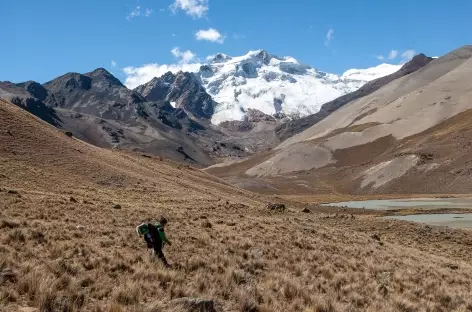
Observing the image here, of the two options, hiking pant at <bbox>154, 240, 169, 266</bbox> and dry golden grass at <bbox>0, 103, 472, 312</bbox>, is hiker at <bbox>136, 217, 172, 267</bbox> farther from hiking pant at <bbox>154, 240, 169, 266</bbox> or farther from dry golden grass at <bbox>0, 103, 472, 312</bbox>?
dry golden grass at <bbox>0, 103, 472, 312</bbox>

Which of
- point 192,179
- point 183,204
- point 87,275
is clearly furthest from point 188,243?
point 192,179

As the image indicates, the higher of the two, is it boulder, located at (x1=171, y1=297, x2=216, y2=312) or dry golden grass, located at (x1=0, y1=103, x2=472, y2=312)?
boulder, located at (x1=171, y1=297, x2=216, y2=312)

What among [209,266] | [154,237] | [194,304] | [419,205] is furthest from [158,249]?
[419,205]

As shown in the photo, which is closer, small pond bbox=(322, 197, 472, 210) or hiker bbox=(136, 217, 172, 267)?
hiker bbox=(136, 217, 172, 267)

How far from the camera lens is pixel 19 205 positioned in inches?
1041

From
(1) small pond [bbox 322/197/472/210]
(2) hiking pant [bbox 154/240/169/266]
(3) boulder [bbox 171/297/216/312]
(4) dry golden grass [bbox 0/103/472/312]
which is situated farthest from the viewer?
(1) small pond [bbox 322/197/472/210]

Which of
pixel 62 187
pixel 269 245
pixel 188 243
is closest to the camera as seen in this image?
pixel 188 243

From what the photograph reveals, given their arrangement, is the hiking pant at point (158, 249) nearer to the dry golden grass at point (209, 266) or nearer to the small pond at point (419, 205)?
the dry golden grass at point (209, 266)

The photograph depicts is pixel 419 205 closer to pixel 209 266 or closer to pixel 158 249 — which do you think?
pixel 209 266

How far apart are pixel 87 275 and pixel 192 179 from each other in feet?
221

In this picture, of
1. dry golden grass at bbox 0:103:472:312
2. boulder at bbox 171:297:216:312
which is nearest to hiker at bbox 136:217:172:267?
dry golden grass at bbox 0:103:472:312

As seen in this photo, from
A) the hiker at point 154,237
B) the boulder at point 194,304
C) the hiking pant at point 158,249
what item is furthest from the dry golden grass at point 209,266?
the hiker at point 154,237

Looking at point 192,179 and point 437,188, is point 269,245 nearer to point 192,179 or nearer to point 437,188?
point 192,179

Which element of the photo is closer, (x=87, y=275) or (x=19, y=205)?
(x=87, y=275)
